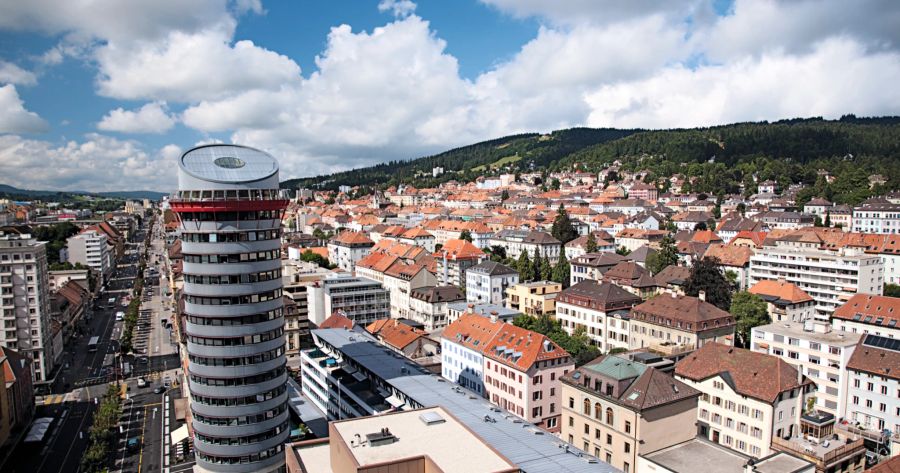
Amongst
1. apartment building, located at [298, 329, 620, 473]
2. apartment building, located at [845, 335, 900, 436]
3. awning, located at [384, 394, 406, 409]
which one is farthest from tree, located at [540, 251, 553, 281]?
awning, located at [384, 394, 406, 409]

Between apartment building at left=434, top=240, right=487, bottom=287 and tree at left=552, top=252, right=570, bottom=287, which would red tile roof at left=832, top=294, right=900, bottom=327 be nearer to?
tree at left=552, top=252, right=570, bottom=287

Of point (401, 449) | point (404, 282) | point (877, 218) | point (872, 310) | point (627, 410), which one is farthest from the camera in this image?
point (877, 218)

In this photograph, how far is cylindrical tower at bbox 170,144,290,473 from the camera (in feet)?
153

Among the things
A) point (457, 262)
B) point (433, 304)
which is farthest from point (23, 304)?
point (457, 262)

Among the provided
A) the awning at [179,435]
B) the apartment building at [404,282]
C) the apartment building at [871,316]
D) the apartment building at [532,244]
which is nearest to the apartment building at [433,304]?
the apartment building at [404,282]

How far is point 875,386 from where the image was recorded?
184 feet

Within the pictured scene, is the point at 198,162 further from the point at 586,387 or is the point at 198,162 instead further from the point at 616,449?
the point at 616,449

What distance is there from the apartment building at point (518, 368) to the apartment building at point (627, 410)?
8511 mm

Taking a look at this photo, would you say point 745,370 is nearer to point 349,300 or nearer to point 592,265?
point 592,265

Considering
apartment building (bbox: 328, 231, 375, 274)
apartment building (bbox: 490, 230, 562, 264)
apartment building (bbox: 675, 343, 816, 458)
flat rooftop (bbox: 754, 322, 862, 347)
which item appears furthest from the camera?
apartment building (bbox: 328, 231, 375, 274)

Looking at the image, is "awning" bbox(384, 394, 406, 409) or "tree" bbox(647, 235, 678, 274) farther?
"tree" bbox(647, 235, 678, 274)

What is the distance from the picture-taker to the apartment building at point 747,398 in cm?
5012

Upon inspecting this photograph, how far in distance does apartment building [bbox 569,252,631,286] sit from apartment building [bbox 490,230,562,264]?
15.0 m

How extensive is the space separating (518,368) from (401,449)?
1232 inches
